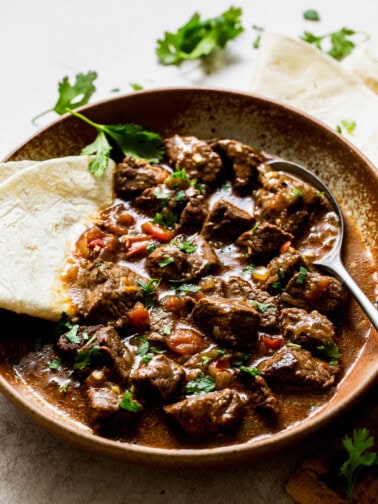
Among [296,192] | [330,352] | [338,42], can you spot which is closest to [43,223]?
[296,192]

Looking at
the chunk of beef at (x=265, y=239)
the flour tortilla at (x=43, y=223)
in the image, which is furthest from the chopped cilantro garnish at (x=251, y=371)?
the flour tortilla at (x=43, y=223)

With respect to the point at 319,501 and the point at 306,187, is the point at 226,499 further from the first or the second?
the point at 306,187

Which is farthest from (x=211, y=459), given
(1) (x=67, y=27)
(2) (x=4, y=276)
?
(1) (x=67, y=27)

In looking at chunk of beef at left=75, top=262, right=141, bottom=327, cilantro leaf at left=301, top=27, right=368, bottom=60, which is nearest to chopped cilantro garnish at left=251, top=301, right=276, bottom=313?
chunk of beef at left=75, top=262, right=141, bottom=327

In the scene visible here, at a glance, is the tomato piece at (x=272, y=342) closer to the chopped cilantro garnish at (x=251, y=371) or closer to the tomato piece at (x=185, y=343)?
the chopped cilantro garnish at (x=251, y=371)

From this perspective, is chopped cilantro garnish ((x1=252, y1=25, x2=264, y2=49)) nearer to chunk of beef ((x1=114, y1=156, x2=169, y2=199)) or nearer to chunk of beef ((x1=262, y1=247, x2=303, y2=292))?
chunk of beef ((x1=114, y1=156, x2=169, y2=199))
